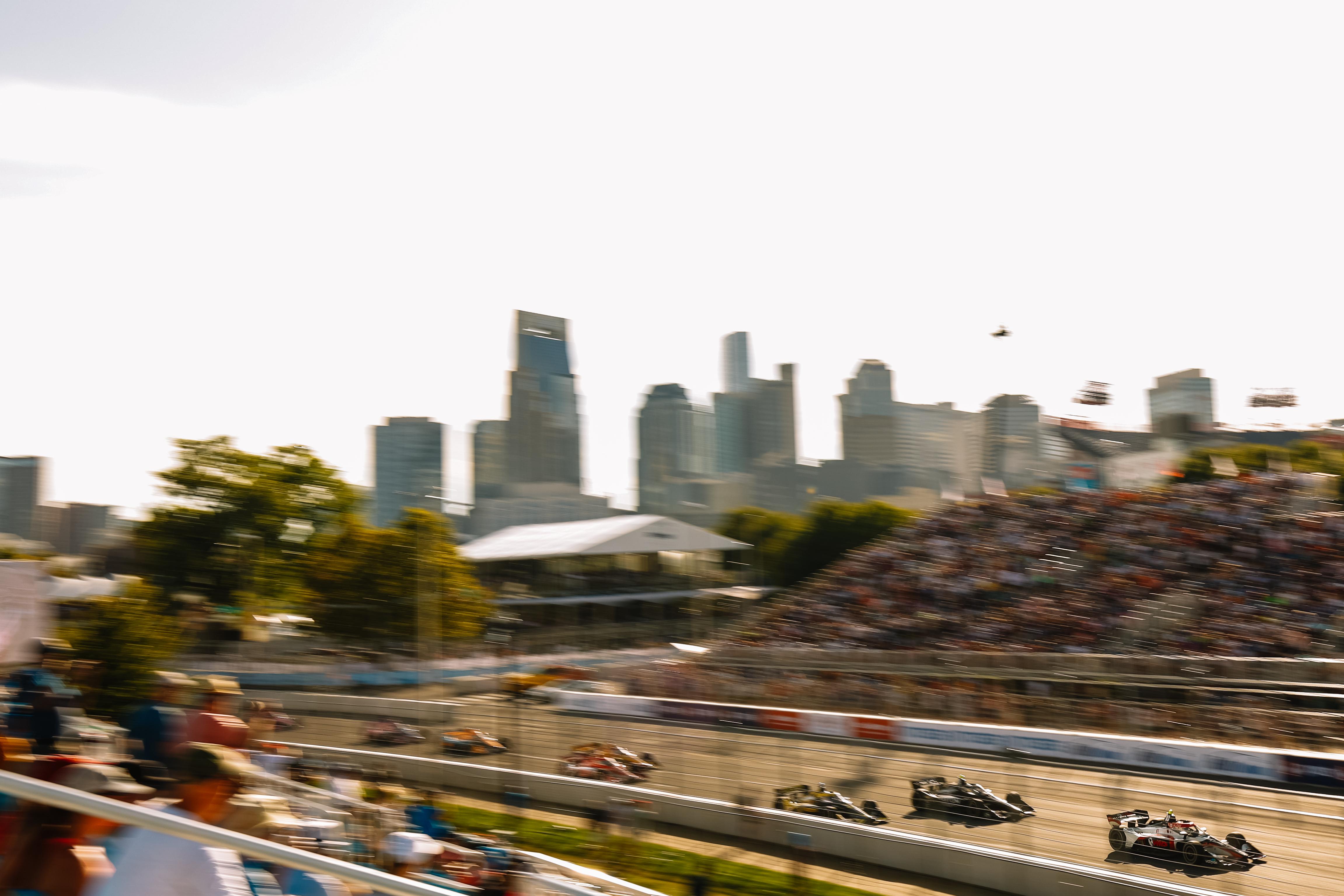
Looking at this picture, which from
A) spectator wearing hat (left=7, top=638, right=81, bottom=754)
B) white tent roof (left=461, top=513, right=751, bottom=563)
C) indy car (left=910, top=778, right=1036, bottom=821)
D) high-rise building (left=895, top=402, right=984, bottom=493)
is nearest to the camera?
spectator wearing hat (left=7, top=638, right=81, bottom=754)

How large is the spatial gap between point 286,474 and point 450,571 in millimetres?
8071

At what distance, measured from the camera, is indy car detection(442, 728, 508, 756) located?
14.9 metres

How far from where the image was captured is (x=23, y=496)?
8206cm

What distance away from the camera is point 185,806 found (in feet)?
7.04

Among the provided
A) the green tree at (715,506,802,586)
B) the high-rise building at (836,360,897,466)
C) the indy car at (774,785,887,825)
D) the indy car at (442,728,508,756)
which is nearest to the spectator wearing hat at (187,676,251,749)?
the indy car at (774,785,887,825)

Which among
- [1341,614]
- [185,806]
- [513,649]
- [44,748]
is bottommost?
[513,649]

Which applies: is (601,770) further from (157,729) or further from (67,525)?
(67,525)

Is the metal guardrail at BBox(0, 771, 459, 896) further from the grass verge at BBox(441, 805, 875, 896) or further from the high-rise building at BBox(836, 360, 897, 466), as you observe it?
the high-rise building at BBox(836, 360, 897, 466)

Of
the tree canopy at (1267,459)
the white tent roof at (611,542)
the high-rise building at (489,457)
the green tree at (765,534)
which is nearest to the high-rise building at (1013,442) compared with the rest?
the tree canopy at (1267,459)

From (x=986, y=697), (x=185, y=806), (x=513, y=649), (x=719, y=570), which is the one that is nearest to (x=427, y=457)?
(x=719, y=570)

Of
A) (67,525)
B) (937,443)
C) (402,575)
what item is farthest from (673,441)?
(402,575)

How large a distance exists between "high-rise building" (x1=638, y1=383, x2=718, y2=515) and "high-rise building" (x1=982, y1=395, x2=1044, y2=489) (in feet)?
121

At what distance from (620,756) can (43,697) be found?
9717mm

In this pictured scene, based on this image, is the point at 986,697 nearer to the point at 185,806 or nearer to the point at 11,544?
the point at 185,806
